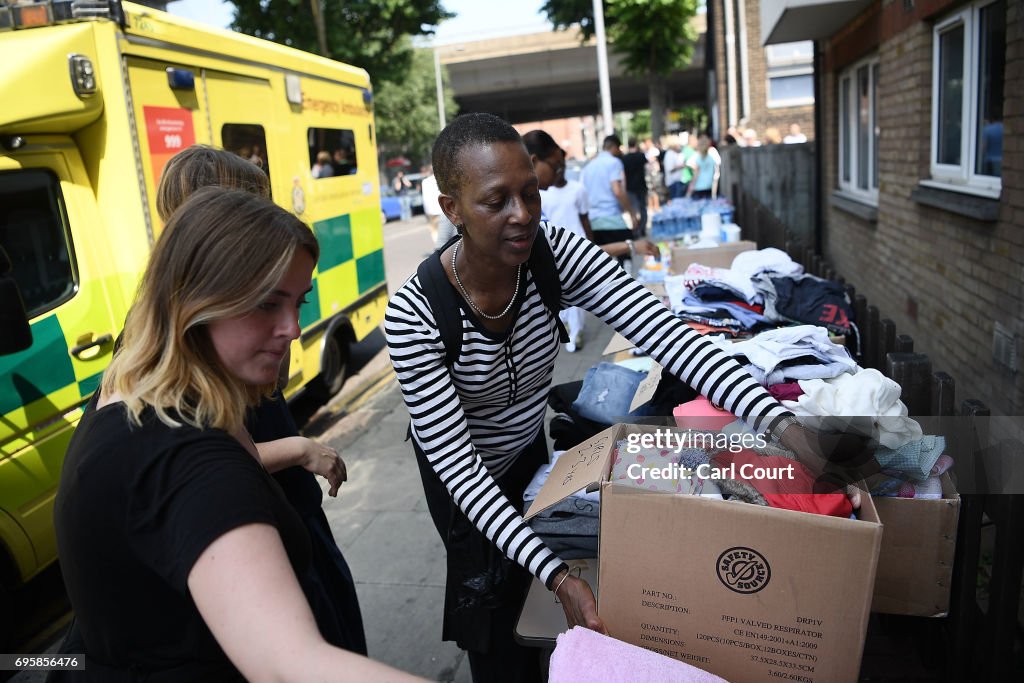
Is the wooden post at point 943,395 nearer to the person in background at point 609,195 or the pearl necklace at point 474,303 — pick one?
the pearl necklace at point 474,303

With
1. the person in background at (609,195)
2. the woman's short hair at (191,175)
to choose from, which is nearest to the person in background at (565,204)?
the person in background at (609,195)

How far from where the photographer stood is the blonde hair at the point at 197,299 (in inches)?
49.7

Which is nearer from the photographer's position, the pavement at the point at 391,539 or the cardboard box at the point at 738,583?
the cardboard box at the point at 738,583

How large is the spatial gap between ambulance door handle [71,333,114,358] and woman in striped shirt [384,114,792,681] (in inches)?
93.5

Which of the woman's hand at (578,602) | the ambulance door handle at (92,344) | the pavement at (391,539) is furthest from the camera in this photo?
the ambulance door handle at (92,344)

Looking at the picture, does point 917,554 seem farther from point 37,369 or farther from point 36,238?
point 36,238

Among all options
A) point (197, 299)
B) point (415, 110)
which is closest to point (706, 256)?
point (197, 299)

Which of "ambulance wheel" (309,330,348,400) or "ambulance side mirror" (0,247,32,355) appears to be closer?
"ambulance side mirror" (0,247,32,355)

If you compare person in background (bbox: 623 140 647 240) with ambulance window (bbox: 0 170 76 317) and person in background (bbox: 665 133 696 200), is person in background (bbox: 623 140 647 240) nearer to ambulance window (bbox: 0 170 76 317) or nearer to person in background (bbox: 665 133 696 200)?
person in background (bbox: 665 133 696 200)

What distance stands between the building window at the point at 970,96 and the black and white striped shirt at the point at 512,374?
3286 mm

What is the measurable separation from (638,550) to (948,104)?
5121 mm

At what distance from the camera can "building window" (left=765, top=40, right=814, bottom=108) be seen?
772 inches

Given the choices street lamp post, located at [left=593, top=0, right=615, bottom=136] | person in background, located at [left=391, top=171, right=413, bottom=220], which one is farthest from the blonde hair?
person in background, located at [left=391, top=171, right=413, bottom=220]

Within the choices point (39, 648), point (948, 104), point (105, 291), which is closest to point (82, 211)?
Result: point (105, 291)
